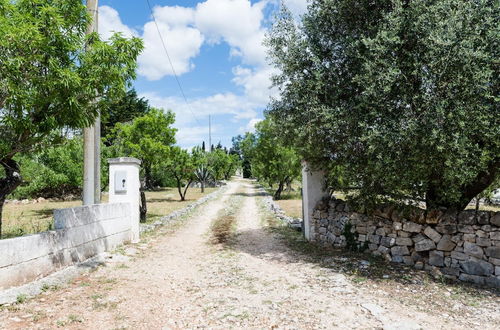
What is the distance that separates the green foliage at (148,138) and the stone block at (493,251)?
1446 cm

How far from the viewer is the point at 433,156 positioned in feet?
19.5

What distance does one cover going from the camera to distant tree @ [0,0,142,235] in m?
4.81

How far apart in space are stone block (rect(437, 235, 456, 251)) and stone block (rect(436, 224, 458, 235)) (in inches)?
3.6

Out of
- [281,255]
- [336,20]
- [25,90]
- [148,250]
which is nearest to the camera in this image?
[25,90]

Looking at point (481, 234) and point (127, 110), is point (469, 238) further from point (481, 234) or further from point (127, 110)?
point (127, 110)

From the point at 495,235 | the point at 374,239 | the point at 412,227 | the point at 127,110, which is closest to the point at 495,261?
the point at 495,235

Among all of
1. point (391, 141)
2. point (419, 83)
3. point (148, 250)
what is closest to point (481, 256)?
point (391, 141)

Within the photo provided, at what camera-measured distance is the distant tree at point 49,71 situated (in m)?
4.81

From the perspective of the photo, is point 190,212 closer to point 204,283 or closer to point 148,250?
point 148,250

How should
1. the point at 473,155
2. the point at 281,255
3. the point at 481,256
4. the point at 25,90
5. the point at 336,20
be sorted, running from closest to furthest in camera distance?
the point at 25,90, the point at 473,155, the point at 481,256, the point at 336,20, the point at 281,255

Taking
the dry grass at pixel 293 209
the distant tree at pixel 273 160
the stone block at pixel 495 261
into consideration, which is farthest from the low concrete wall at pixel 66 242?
the distant tree at pixel 273 160

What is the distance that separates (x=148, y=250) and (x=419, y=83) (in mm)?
8057

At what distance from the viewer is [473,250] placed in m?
6.16

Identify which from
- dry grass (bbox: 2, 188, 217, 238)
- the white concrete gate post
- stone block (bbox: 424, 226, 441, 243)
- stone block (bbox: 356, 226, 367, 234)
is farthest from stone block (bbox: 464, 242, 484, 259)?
dry grass (bbox: 2, 188, 217, 238)
